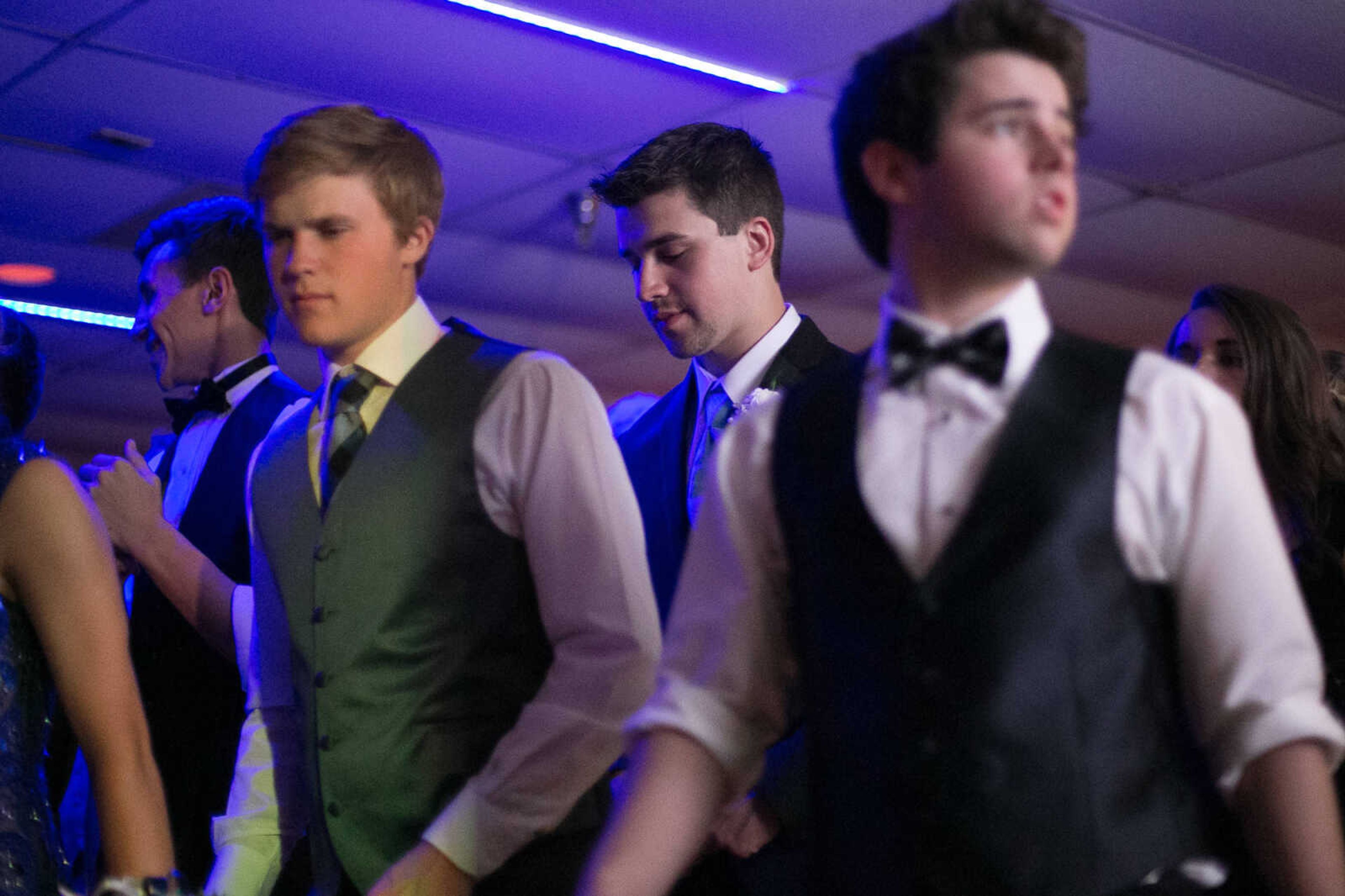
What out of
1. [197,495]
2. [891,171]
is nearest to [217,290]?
[197,495]

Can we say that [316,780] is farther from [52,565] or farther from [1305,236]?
[1305,236]

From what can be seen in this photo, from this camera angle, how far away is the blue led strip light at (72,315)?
6535 millimetres

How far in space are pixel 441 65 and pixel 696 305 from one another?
219 centimetres

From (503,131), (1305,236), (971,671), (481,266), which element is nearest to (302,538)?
(971,671)

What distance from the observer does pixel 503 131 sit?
4434 mm

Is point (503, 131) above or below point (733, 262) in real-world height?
above

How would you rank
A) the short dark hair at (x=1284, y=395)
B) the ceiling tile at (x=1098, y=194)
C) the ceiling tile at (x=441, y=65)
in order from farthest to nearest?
the ceiling tile at (x=1098, y=194) → the ceiling tile at (x=441, y=65) → the short dark hair at (x=1284, y=395)

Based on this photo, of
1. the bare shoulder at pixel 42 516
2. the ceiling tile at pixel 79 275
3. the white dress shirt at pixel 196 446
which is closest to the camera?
the bare shoulder at pixel 42 516

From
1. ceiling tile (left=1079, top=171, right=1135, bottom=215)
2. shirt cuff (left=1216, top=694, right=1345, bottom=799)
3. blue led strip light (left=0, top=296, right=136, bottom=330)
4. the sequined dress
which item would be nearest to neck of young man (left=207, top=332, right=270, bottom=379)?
the sequined dress

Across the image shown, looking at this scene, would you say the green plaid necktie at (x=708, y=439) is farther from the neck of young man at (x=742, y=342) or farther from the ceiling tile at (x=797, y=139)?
the ceiling tile at (x=797, y=139)

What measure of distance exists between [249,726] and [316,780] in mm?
247

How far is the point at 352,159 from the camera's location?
160 centimetres

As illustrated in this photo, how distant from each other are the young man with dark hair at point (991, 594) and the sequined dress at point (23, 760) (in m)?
0.82

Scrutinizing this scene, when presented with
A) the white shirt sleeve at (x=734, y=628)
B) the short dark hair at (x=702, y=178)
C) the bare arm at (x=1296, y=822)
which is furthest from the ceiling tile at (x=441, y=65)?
the bare arm at (x=1296, y=822)
